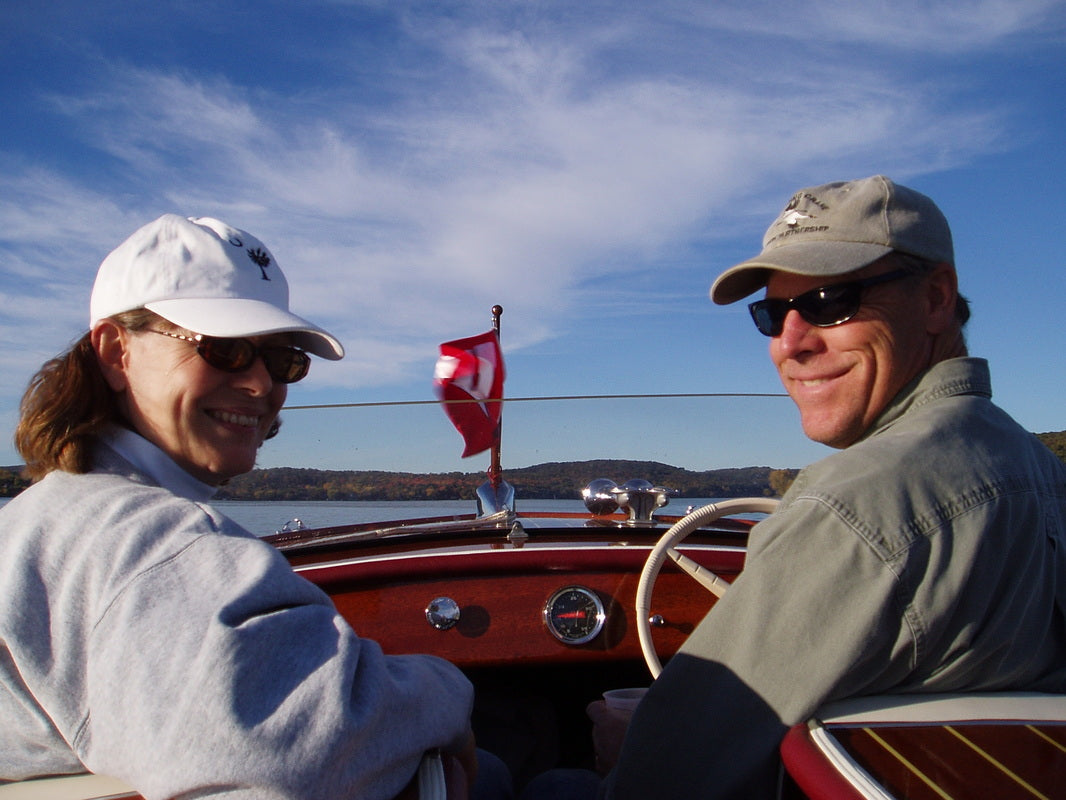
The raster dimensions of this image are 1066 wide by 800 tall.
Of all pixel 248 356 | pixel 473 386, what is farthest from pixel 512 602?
pixel 248 356

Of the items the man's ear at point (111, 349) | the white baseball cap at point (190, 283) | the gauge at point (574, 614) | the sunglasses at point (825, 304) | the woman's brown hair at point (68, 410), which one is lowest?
the gauge at point (574, 614)

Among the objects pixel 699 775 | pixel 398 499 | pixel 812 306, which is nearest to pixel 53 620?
pixel 699 775

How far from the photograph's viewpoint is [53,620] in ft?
3.66

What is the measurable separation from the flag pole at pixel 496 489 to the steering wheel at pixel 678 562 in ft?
3.07

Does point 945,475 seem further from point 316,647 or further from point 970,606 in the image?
point 316,647

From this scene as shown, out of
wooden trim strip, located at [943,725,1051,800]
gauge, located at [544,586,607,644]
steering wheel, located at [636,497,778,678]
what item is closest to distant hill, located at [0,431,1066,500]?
steering wheel, located at [636,497,778,678]

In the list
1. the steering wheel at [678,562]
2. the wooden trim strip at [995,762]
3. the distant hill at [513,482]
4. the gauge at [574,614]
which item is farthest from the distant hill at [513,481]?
the wooden trim strip at [995,762]

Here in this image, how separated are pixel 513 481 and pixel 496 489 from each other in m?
0.08

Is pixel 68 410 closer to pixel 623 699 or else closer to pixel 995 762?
pixel 623 699

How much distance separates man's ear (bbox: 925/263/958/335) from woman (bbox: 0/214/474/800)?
125 centimetres

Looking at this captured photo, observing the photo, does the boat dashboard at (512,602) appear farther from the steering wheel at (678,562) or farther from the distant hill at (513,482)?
the distant hill at (513,482)

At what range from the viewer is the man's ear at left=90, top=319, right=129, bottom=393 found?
155 centimetres

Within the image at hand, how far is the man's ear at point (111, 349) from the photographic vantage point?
1.55m

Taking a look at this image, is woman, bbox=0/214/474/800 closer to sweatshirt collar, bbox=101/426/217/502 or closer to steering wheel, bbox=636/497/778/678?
sweatshirt collar, bbox=101/426/217/502
